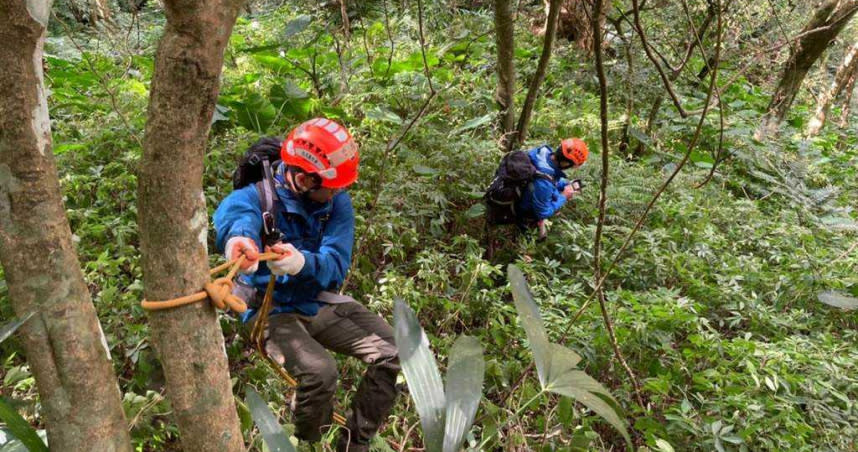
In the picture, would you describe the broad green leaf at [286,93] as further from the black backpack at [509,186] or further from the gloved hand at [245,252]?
the gloved hand at [245,252]

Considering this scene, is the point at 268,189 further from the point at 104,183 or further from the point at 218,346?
the point at 104,183

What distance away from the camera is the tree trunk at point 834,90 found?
27.5 feet

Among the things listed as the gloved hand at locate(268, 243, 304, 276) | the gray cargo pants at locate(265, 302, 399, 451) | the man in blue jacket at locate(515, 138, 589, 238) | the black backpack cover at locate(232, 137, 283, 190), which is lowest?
the gray cargo pants at locate(265, 302, 399, 451)

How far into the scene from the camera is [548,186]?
4.77 meters

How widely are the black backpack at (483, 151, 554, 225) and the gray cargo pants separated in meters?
2.05

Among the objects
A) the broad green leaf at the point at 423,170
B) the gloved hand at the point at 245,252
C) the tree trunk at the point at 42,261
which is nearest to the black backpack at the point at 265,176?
the gloved hand at the point at 245,252

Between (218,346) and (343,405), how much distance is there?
211cm

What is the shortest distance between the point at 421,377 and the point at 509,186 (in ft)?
11.6

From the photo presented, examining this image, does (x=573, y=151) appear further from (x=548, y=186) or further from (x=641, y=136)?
(x=641, y=136)

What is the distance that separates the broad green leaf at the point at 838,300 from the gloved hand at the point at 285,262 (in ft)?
11.3

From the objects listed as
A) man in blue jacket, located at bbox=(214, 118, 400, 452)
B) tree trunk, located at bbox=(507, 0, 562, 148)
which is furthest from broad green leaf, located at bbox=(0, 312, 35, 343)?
tree trunk, located at bbox=(507, 0, 562, 148)

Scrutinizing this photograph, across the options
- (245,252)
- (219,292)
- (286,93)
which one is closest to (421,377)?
(219,292)

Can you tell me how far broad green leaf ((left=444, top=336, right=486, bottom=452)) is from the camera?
1237mm

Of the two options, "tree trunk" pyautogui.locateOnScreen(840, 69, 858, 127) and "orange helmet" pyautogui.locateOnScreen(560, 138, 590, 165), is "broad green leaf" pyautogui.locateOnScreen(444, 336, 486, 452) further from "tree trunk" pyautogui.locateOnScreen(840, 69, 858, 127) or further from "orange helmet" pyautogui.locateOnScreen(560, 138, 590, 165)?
"tree trunk" pyautogui.locateOnScreen(840, 69, 858, 127)
